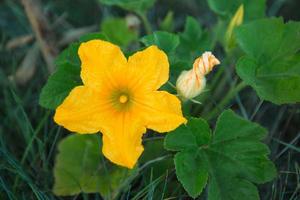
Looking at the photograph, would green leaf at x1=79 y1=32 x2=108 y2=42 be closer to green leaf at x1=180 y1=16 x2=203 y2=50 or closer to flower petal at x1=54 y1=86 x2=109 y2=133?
flower petal at x1=54 y1=86 x2=109 y2=133

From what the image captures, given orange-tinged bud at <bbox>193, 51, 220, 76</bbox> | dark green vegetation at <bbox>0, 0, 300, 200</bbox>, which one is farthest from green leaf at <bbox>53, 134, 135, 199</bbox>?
orange-tinged bud at <bbox>193, 51, 220, 76</bbox>

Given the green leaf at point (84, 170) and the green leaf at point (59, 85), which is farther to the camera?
the green leaf at point (84, 170)

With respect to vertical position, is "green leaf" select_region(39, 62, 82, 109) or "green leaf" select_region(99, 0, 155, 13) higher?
"green leaf" select_region(99, 0, 155, 13)

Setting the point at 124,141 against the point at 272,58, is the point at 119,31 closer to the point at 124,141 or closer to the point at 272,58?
the point at 272,58

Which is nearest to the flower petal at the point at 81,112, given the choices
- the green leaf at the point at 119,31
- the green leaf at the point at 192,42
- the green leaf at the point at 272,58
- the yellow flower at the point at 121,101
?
the yellow flower at the point at 121,101

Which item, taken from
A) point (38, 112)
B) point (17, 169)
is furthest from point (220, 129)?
point (38, 112)

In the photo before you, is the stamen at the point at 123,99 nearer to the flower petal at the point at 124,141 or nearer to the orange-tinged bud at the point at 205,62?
the flower petal at the point at 124,141

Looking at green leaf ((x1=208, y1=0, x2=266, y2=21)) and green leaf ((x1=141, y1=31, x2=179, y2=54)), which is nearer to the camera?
green leaf ((x1=141, y1=31, x2=179, y2=54))

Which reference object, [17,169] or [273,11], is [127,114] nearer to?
[17,169]
